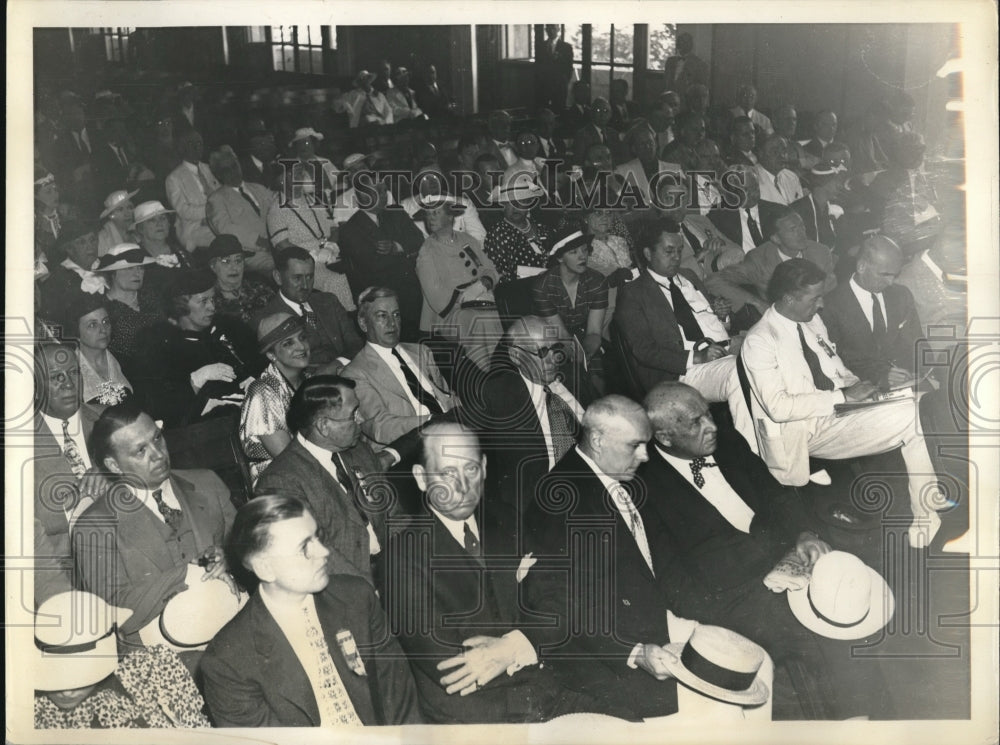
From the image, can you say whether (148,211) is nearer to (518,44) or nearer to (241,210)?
(241,210)

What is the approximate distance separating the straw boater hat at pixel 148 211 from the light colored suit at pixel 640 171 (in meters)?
2.26

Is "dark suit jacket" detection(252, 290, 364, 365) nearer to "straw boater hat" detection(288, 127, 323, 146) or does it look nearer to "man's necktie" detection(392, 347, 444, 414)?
"man's necktie" detection(392, 347, 444, 414)

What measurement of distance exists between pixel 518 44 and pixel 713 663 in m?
3.22

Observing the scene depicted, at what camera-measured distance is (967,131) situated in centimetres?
529

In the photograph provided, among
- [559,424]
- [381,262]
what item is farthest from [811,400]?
[381,262]

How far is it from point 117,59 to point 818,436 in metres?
3.97

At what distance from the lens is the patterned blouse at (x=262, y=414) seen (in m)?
5.15

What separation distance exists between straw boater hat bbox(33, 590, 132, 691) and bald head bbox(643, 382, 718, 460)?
276cm

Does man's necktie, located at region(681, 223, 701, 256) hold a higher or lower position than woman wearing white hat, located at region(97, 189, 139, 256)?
lower

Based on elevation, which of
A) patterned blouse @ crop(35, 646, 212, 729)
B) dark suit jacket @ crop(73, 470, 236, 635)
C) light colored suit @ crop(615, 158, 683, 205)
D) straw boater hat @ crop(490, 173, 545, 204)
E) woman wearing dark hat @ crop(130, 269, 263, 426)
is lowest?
patterned blouse @ crop(35, 646, 212, 729)

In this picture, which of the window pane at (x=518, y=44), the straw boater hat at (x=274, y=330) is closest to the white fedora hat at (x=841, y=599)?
the straw boater hat at (x=274, y=330)

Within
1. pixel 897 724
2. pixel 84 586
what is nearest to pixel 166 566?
pixel 84 586

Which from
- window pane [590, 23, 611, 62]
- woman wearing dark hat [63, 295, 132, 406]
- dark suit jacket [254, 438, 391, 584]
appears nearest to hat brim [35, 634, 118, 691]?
dark suit jacket [254, 438, 391, 584]

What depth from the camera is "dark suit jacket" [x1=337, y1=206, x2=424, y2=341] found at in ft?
17.1
